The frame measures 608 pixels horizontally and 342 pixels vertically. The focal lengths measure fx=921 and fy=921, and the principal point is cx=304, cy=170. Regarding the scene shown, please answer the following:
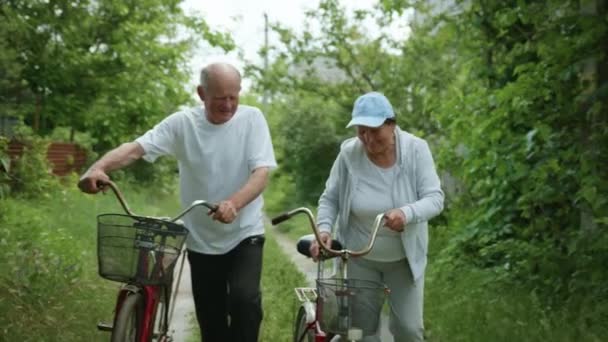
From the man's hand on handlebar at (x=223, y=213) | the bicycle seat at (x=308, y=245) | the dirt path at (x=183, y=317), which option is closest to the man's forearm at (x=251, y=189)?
the man's hand on handlebar at (x=223, y=213)

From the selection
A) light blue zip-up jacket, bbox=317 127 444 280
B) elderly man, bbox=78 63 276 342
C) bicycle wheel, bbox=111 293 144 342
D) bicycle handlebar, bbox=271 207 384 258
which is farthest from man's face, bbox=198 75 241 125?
bicycle wheel, bbox=111 293 144 342

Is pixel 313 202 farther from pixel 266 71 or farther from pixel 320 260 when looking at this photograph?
pixel 320 260

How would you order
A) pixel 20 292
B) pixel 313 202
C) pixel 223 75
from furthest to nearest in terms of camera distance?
pixel 313 202, pixel 20 292, pixel 223 75

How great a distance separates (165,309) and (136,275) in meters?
0.70

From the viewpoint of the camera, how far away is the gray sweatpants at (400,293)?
479 centimetres

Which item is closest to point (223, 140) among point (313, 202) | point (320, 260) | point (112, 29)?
point (320, 260)

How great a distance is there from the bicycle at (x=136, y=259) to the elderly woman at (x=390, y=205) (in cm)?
74

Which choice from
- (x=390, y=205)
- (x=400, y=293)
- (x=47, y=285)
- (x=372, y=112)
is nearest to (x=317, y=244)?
(x=390, y=205)

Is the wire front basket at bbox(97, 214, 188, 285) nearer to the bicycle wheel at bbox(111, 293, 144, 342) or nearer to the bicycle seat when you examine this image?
the bicycle wheel at bbox(111, 293, 144, 342)

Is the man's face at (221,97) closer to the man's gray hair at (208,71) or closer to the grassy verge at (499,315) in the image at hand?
the man's gray hair at (208,71)

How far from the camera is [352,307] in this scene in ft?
13.6

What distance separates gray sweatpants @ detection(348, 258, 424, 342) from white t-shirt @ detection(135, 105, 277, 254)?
0.70m

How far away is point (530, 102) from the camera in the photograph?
8125mm

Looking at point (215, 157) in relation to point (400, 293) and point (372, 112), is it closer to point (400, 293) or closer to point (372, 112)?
point (372, 112)
